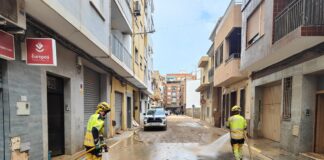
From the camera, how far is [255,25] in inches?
438

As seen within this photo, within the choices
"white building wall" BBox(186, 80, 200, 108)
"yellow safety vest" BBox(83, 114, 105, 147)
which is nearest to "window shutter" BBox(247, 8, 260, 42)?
"yellow safety vest" BBox(83, 114, 105, 147)

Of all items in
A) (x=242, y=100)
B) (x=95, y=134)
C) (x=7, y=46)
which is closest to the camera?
(x=7, y=46)

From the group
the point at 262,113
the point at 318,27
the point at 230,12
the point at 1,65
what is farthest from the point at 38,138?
the point at 230,12

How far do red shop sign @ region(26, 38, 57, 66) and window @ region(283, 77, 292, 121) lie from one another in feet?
27.7

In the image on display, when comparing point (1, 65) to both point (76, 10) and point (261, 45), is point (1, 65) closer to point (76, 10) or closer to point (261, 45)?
point (76, 10)

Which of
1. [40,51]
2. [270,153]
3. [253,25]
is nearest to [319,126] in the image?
[270,153]

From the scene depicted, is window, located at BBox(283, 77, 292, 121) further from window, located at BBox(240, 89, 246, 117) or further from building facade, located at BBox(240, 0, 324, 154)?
window, located at BBox(240, 89, 246, 117)

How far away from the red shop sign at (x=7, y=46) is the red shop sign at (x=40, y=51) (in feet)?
1.70

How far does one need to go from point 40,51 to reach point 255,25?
9.71m

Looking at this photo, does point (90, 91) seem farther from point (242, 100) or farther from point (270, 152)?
point (242, 100)

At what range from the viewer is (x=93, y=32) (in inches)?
298

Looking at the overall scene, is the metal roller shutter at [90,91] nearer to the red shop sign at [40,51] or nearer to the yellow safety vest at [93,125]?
the red shop sign at [40,51]

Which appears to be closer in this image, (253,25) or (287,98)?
(287,98)

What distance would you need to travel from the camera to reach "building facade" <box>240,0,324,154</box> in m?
6.91
